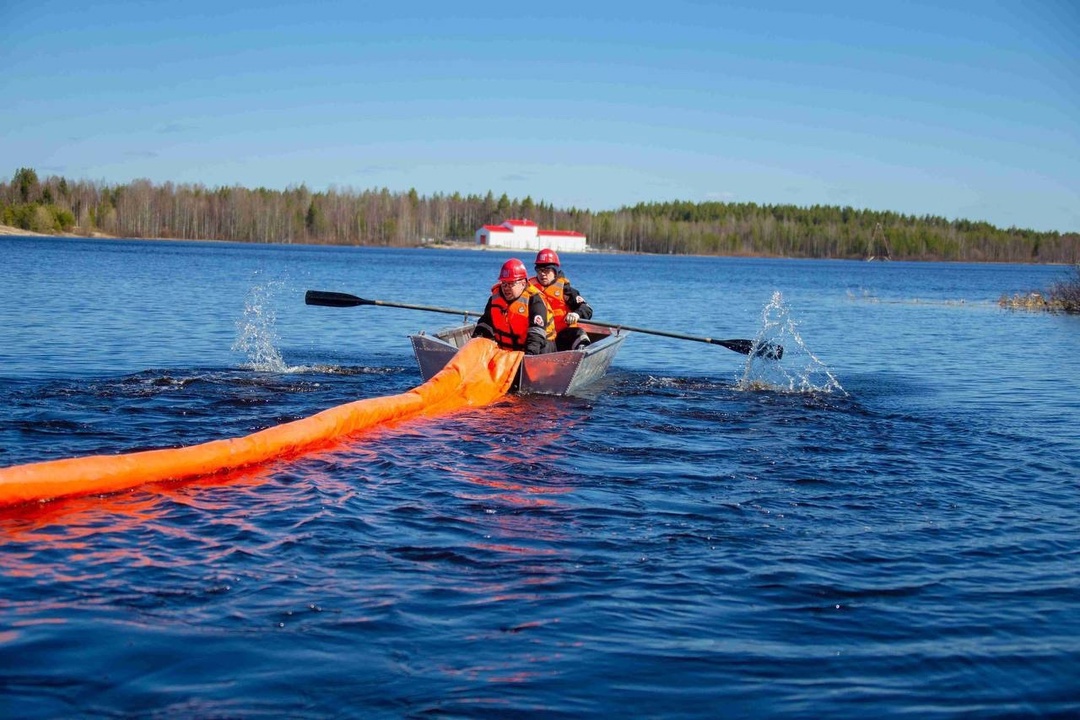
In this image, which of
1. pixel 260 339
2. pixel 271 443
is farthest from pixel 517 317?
pixel 260 339

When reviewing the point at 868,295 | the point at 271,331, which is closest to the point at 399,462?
the point at 271,331

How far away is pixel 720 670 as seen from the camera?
511 cm

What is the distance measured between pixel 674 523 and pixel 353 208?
526 ft

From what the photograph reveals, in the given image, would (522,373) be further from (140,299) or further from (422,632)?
(140,299)

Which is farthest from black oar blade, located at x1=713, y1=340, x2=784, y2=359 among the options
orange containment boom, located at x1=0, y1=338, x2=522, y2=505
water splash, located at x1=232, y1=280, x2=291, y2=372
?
water splash, located at x1=232, y1=280, x2=291, y2=372

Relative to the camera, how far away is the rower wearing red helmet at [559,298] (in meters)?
15.3

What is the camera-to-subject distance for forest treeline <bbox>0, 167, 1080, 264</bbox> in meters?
139

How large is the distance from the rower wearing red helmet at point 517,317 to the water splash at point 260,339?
3.84 m

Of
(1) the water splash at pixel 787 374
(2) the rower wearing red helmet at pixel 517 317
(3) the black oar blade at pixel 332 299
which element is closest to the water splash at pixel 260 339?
(3) the black oar blade at pixel 332 299

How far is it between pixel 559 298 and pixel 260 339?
751 cm

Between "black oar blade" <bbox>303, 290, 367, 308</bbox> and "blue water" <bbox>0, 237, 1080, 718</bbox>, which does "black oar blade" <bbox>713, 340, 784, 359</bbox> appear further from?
"black oar blade" <bbox>303, 290, 367, 308</bbox>

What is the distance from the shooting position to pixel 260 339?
803 inches

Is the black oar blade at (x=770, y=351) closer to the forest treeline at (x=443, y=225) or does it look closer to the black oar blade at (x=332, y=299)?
the black oar blade at (x=332, y=299)

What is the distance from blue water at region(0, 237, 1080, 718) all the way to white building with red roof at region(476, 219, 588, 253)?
493 feet
